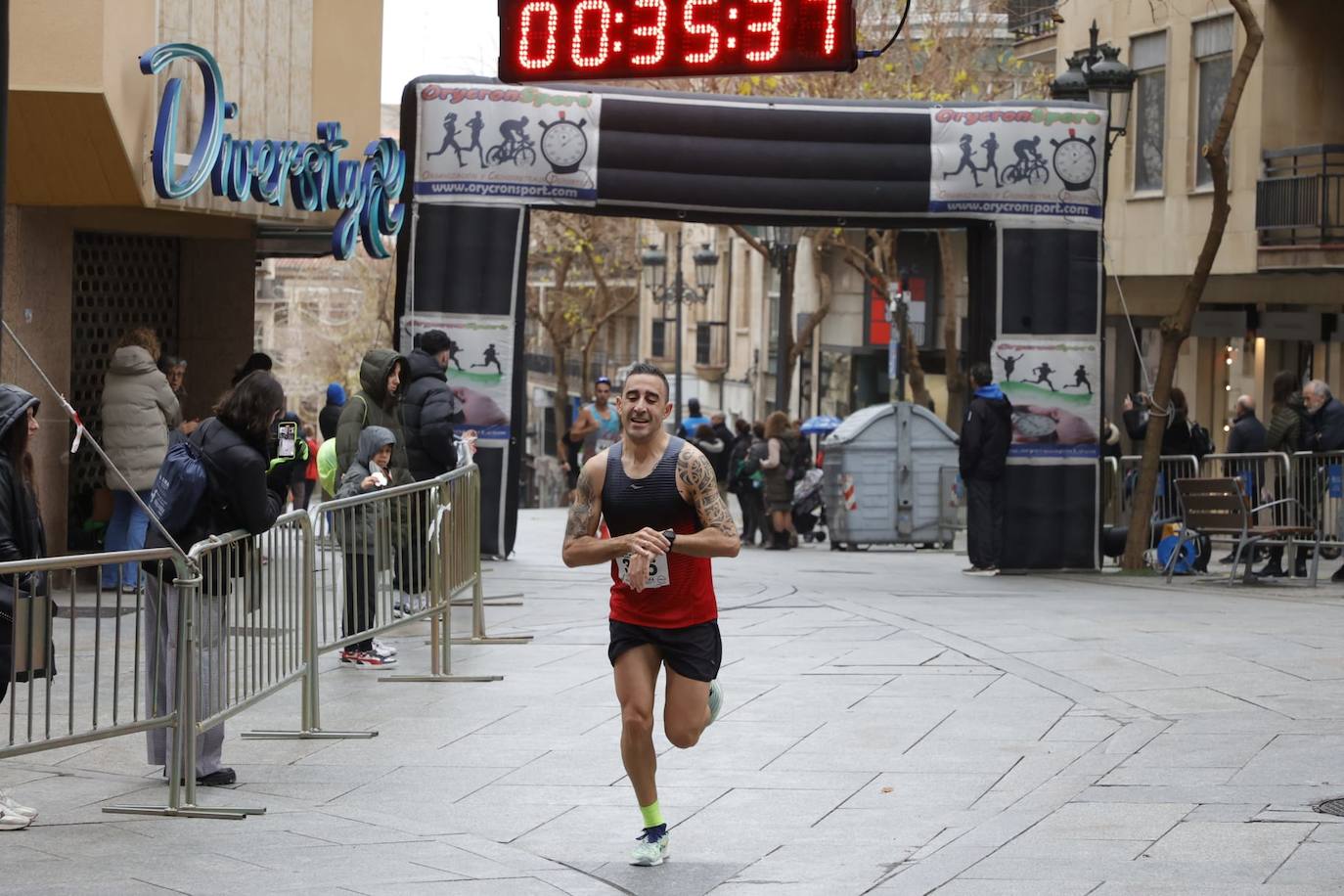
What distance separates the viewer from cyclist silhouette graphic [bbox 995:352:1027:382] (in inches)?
702

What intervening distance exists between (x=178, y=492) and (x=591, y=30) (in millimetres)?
4077

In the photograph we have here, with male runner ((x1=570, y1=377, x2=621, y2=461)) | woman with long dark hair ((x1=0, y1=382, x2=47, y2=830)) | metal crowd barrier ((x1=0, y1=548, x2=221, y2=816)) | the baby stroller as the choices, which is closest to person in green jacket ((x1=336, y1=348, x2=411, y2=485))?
metal crowd barrier ((x1=0, y1=548, x2=221, y2=816))

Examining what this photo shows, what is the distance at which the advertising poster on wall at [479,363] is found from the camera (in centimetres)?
1762

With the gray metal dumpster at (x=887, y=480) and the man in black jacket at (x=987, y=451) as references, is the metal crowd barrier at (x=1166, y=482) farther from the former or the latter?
the gray metal dumpster at (x=887, y=480)

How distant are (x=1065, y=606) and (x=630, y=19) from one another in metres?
6.06

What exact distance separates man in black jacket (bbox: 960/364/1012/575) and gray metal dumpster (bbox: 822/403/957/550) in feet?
19.3

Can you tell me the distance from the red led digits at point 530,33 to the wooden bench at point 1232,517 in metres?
7.91

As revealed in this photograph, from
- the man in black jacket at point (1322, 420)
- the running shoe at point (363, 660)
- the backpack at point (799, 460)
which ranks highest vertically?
the man in black jacket at point (1322, 420)

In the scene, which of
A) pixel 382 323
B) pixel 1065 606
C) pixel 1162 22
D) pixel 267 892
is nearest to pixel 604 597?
pixel 1065 606

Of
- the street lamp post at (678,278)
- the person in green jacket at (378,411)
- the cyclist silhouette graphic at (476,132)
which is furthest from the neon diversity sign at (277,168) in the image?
the street lamp post at (678,278)

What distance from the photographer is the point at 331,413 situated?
21688 mm

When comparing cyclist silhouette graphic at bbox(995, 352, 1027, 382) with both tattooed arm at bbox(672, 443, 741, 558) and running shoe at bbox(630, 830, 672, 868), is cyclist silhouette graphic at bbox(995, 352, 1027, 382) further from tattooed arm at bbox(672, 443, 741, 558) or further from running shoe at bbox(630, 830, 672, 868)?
running shoe at bbox(630, 830, 672, 868)

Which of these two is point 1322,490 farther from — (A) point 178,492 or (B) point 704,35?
(A) point 178,492

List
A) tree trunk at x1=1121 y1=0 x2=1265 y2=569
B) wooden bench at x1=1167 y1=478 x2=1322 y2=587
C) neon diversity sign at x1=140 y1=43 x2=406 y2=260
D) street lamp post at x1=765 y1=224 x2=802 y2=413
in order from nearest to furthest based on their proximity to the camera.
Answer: neon diversity sign at x1=140 y1=43 x2=406 y2=260 < wooden bench at x1=1167 y1=478 x2=1322 y2=587 < tree trunk at x1=1121 y1=0 x2=1265 y2=569 < street lamp post at x1=765 y1=224 x2=802 y2=413
